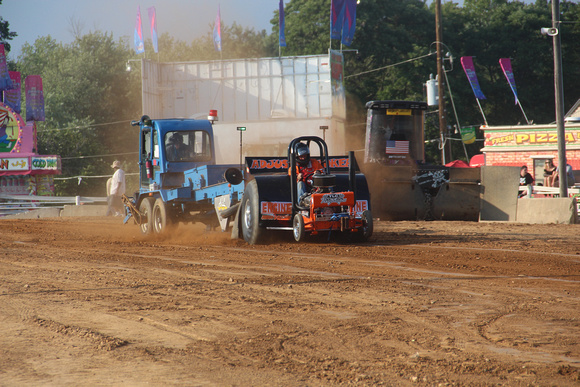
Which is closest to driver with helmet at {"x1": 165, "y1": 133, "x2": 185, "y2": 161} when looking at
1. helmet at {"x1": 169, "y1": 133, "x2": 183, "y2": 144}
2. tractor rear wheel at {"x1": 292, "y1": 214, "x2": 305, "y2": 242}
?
helmet at {"x1": 169, "y1": 133, "x2": 183, "y2": 144}

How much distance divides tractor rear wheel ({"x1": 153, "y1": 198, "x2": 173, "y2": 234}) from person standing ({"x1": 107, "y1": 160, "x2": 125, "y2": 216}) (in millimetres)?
5923

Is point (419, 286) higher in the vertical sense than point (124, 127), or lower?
lower

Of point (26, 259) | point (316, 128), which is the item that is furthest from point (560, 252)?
point (316, 128)

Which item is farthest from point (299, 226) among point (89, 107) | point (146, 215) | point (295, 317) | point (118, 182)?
point (89, 107)

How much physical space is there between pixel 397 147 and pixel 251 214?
945 centimetres

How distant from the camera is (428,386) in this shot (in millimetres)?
4152

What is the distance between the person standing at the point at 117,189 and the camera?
70.7ft

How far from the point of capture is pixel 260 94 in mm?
30891

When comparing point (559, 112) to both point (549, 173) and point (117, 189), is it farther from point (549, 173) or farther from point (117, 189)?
point (117, 189)

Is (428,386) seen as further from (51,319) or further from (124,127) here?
(124,127)

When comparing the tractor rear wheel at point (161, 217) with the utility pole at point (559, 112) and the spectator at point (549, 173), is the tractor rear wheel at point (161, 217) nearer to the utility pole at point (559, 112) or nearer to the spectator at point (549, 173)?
the utility pole at point (559, 112)

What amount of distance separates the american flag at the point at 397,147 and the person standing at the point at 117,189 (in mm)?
8108

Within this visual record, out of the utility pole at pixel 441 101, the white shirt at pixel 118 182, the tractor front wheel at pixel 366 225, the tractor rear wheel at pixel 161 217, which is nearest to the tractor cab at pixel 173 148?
the tractor rear wheel at pixel 161 217

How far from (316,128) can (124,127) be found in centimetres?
3149
